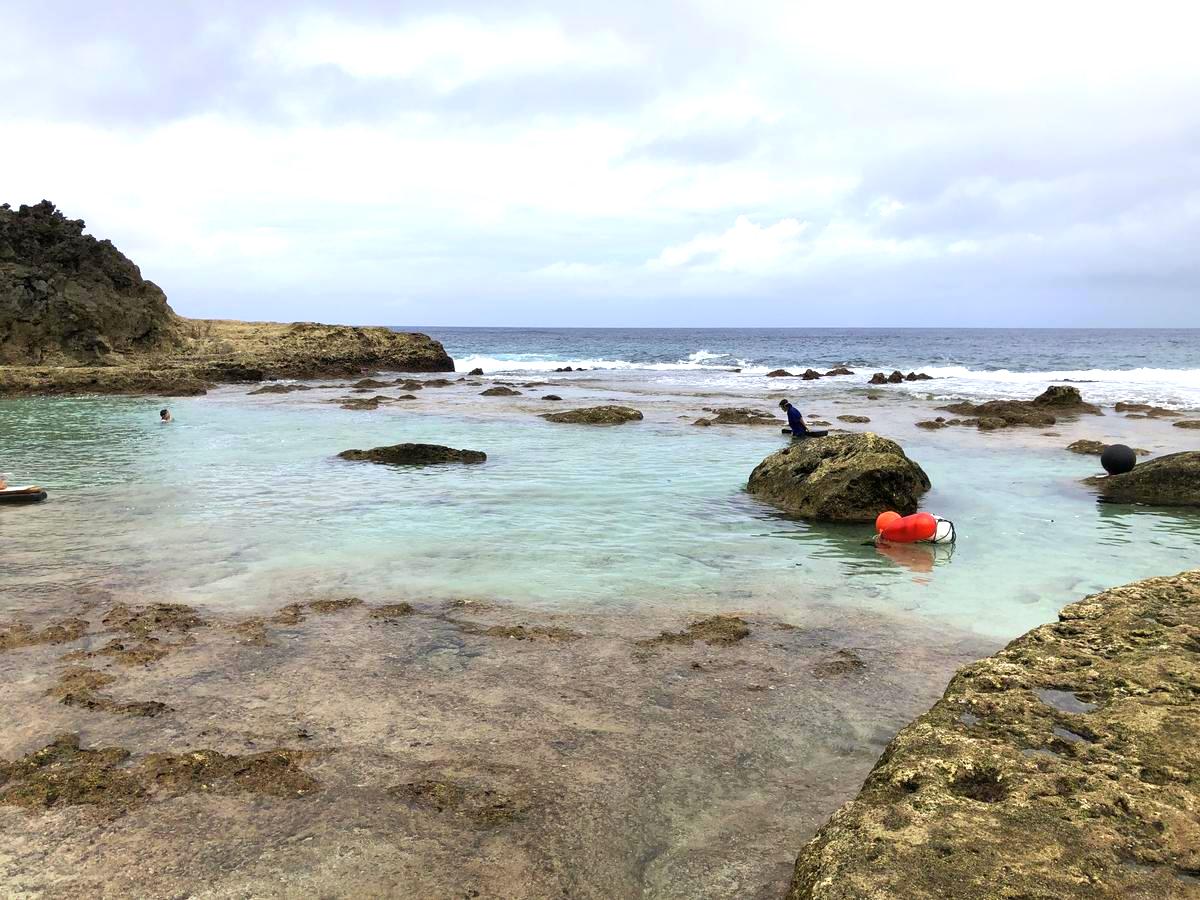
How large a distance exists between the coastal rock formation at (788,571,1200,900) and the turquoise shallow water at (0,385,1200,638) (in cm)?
351

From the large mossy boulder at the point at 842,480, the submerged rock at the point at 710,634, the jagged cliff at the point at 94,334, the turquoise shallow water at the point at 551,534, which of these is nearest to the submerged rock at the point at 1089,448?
the turquoise shallow water at the point at 551,534

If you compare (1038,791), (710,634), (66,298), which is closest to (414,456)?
(710,634)

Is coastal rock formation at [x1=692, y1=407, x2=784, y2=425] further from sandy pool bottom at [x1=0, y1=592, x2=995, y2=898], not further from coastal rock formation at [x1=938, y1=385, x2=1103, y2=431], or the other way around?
sandy pool bottom at [x1=0, y1=592, x2=995, y2=898]

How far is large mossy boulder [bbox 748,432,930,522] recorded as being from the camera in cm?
1142

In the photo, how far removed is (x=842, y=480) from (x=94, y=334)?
1534 inches

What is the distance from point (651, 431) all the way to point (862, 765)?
1772 centimetres

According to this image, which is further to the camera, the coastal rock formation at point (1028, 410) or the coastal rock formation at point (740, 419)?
the coastal rock formation at point (740, 419)

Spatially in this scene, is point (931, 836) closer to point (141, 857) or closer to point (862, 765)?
point (862, 765)

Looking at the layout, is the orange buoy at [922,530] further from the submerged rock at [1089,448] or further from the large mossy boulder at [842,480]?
the submerged rock at [1089,448]

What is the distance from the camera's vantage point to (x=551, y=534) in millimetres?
10383

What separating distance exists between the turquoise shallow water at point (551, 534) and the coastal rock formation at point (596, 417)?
530 centimetres

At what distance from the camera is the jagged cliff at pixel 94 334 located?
110 ft

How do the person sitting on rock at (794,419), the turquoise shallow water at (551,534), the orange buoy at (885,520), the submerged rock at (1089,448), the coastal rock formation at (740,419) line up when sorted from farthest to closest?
the coastal rock formation at (740,419)
the person sitting on rock at (794,419)
the submerged rock at (1089,448)
the orange buoy at (885,520)
the turquoise shallow water at (551,534)

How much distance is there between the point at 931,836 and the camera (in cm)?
266
